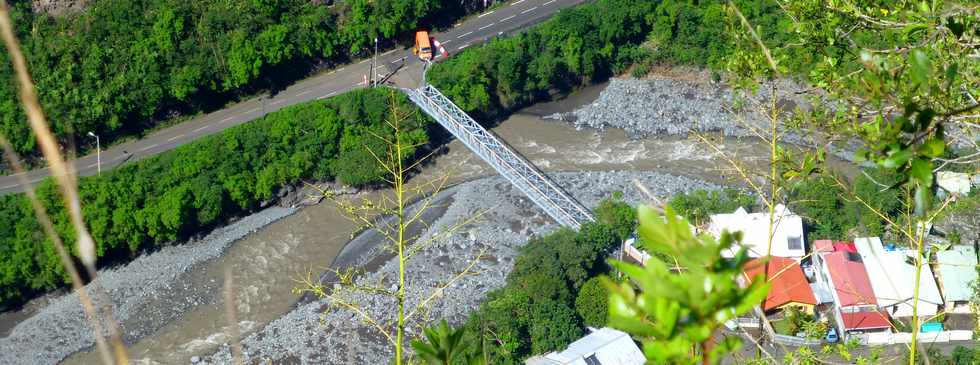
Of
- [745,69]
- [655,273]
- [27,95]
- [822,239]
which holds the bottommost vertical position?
[822,239]

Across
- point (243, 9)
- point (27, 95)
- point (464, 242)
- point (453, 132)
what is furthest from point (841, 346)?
point (243, 9)

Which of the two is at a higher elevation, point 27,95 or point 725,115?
point 27,95

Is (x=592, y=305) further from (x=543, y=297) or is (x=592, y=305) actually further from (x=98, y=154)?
(x=98, y=154)

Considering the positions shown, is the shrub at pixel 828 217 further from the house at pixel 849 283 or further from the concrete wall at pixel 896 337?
the concrete wall at pixel 896 337

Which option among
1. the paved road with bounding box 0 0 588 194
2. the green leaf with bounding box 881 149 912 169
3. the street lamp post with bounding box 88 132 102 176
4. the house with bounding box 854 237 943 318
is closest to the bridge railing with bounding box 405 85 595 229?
the paved road with bounding box 0 0 588 194

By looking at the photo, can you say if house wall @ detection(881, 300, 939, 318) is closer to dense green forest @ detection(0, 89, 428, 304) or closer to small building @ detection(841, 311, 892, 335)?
small building @ detection(841, 311, 892, 335)

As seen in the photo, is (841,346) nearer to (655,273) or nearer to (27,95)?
(655,273)
